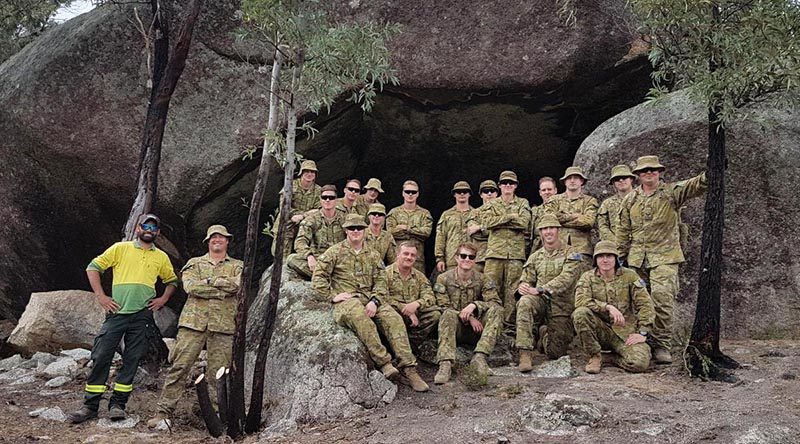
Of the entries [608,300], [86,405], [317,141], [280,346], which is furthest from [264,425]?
[317,141]

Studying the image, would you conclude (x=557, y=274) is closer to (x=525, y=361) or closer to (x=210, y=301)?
(x=525, y=361)

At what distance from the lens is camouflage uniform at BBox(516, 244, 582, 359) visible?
8320 mm

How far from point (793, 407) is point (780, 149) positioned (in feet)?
15.8

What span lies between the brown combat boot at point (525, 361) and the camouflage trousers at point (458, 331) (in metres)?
0.36

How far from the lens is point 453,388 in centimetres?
770

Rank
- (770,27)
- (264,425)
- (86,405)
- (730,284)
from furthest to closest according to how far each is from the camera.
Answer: (730,284), (86,405), (264,425), (770,27)

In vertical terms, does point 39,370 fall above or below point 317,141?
below

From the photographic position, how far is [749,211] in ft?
32.4

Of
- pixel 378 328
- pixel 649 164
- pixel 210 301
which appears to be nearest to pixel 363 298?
pixel 378 328

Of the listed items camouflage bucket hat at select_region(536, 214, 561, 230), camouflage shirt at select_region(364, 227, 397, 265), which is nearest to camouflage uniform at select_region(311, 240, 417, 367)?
camouflage shirt at select_region(364, 227, 397, 265)

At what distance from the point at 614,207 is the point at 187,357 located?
5608mm

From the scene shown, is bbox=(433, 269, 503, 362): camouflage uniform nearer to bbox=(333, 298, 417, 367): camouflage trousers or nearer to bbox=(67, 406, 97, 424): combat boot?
bbox=(333, 298, 417, 367): camouflage trousers

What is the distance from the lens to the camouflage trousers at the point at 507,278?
31.0 ft

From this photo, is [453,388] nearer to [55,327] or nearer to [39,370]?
[39,370]
